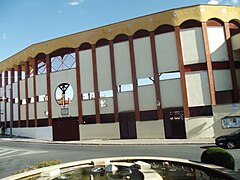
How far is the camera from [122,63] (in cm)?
2898

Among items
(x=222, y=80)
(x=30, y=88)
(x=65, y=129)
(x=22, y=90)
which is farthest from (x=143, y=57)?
(x=22, y=90)

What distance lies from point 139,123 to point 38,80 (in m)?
16.3

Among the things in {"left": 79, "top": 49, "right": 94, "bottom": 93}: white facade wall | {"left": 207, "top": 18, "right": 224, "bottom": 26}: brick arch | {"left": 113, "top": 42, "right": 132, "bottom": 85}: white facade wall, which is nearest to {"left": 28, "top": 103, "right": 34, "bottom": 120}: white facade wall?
{"left": 79, "top": 49, "right": 94, "bottom": 93}: white facade wall

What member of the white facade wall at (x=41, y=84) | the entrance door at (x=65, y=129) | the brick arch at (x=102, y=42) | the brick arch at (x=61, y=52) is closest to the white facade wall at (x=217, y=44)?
the brick arch at (x=102, y=42)

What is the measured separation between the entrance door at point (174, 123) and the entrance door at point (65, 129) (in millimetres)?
11540

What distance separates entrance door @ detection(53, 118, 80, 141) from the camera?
3131 cm

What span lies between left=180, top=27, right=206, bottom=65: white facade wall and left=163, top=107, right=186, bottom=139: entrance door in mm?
5393

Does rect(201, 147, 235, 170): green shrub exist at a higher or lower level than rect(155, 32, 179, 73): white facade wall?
lower

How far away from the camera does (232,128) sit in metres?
23.0

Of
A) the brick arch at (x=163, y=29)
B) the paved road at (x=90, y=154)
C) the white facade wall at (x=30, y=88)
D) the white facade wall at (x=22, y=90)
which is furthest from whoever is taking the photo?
the white facade wall at (x=22, y=90)

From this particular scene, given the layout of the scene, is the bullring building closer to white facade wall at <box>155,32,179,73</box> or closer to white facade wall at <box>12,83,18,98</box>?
white facade wall at <box>155,32,179,73</box>

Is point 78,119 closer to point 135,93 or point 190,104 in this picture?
point 135,93

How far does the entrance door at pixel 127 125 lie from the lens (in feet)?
91.8

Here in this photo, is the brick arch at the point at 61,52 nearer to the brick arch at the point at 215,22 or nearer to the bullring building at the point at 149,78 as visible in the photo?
the bullring building at the point at 149,78
